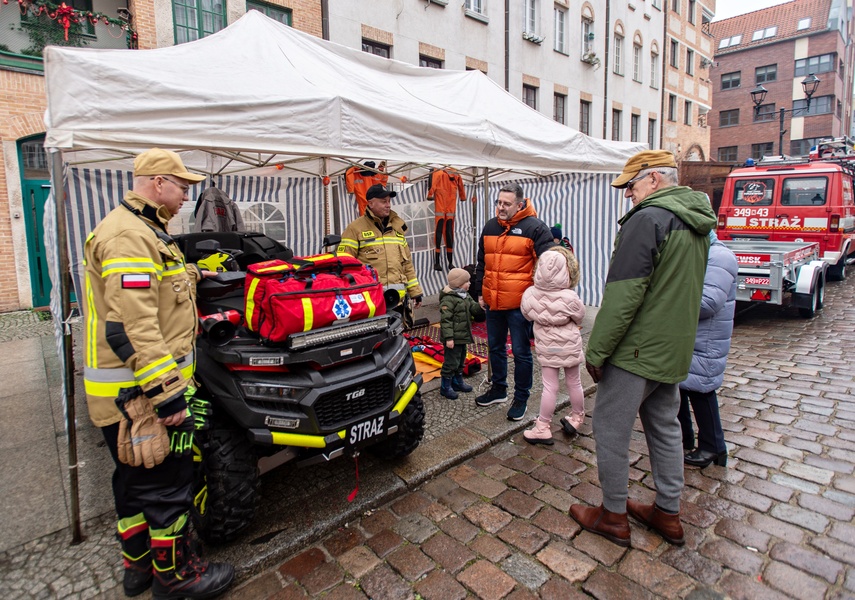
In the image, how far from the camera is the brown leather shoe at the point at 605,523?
2.79 m

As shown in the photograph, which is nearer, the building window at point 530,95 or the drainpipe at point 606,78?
the building window at point 530,95

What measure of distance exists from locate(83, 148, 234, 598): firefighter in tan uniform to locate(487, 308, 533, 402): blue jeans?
2.64 meters

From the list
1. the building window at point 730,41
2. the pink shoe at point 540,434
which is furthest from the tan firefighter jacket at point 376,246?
the building window at point 730,41

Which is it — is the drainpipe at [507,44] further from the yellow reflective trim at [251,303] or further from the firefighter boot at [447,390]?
the yellow reflective trim at [251,303]

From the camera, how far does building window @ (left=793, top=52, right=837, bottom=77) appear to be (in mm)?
40594

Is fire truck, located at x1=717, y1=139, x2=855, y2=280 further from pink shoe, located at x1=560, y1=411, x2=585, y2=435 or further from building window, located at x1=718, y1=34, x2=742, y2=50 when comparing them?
building window, located at x1=718, y1=34, x2=742, y2=50

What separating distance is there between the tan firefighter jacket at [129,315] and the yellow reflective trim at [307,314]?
2.04ft

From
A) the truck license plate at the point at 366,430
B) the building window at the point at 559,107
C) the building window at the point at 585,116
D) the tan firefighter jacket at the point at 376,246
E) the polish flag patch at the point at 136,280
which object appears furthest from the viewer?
the building window at the point at 585,116

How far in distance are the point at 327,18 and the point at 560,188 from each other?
694cm

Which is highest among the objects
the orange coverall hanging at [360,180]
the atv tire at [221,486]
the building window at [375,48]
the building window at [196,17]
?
the building window at [375,48]

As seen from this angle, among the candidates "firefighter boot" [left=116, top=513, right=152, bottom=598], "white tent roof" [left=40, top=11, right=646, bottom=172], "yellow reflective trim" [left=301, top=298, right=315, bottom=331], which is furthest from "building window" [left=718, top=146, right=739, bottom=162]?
"firefighter boot" [left=116, top=513, right=152, bottom=598]

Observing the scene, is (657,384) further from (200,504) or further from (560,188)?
(560,188)

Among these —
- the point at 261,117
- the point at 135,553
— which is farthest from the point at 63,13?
the point at 135,553

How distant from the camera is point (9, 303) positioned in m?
8.71
